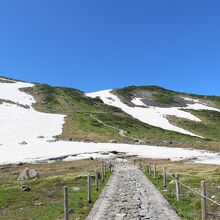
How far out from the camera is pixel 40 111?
16850 cm

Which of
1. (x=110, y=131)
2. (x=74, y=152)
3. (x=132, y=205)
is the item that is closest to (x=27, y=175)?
(x=132, y=205)

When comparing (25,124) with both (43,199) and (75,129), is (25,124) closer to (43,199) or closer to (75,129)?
(75,129)

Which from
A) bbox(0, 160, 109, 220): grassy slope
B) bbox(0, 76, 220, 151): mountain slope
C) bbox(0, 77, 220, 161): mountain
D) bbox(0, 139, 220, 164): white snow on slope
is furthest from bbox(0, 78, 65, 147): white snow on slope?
bbox(0, 160, 109, 220): grassy slope

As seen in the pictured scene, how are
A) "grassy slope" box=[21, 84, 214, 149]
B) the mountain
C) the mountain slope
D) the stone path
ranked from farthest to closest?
"grassy slope" box=[21, 84, 214, 149], the mountain slope, the mountain, the stone path

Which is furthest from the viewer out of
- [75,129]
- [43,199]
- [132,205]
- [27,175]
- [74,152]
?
[75,129]

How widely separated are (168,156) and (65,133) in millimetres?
46147

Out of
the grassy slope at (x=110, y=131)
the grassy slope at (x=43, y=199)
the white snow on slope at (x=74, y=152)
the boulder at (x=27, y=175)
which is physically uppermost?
the grassy slope at (x=110, y=131)

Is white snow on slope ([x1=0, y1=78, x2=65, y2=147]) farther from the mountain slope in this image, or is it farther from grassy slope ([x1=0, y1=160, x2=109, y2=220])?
grassy slope ([x1=0, y1=160, x2=109, y2=220])

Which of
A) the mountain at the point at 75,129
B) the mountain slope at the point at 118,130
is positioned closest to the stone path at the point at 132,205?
the mountain at the point at 75,129

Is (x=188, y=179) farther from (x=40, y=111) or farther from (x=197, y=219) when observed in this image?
(x=40, y=111)

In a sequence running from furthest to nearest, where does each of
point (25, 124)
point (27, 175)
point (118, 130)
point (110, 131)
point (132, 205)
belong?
point (118, 130) < point (25, 124) < point (110, 131) < point (27, 175) < point (132, 205)

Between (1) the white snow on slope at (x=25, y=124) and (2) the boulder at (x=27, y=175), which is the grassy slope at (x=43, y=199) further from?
(1) the white snow on slope at (x=25, y=124)

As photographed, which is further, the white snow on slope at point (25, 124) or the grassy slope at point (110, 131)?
the grassy slope at point (110, 131)

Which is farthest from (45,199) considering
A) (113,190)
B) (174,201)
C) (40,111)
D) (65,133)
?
(40,111)
